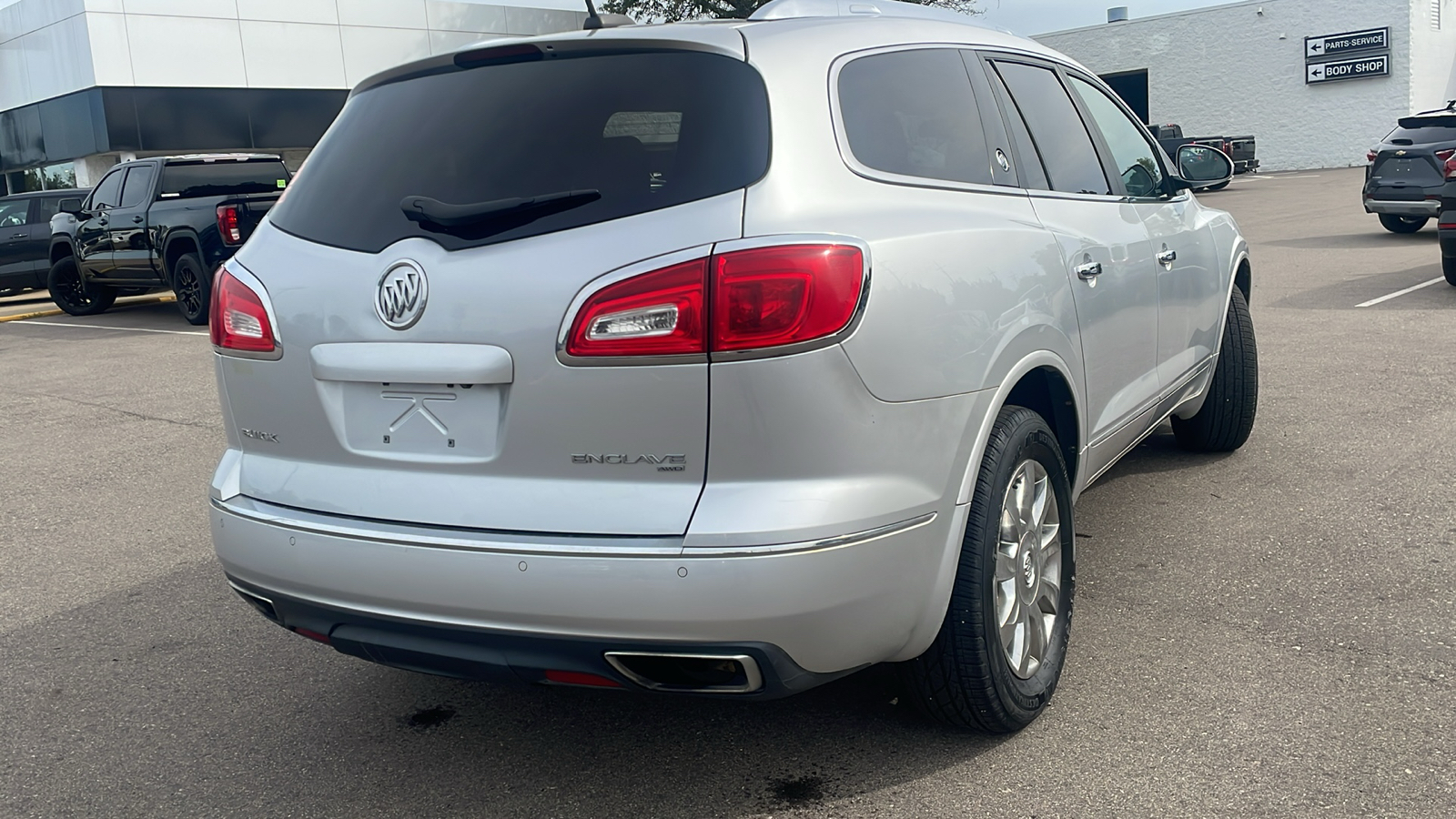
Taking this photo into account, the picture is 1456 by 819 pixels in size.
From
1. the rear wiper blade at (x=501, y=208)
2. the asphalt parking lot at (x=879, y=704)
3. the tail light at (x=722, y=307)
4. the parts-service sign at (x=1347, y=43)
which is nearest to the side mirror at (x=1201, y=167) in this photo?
the asphalt parking lot at (x=879, y=704)

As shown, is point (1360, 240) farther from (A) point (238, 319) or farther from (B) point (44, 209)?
(B) point (44, 209)

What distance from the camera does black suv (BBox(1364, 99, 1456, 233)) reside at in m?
15.3

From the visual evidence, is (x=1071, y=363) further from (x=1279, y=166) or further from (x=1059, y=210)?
(x=1279, y=166)

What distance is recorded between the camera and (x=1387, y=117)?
133 ft

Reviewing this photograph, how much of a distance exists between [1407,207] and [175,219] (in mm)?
14837

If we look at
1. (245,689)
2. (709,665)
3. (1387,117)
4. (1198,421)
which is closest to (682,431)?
(709,665)

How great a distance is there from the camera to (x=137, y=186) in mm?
14891

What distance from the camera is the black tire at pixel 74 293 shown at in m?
17.2

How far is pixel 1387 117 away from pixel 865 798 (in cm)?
4450

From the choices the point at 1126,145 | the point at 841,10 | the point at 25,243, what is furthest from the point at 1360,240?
the point at 25,243

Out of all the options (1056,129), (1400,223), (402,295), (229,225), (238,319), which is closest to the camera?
(402,295)

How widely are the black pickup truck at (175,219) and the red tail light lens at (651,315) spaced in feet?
39.4

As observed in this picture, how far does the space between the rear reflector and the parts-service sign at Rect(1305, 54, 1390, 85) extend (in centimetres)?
4475

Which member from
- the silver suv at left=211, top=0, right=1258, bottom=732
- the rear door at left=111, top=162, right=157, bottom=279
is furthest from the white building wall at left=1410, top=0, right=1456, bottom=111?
the silver suv at left=211, top=0, right=1258, bottom=732
